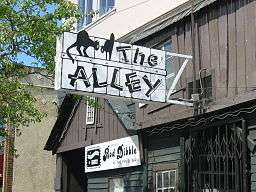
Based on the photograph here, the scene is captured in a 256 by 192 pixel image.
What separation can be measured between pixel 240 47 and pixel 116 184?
20.1 feet

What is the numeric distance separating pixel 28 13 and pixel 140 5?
3955 mm

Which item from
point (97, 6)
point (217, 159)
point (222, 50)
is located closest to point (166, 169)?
point (217, 159)

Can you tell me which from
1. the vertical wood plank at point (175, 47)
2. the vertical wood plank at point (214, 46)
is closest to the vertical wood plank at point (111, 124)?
the vertical wood plank at point (175, 47)

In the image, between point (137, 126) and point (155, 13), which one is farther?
point (155, 13)

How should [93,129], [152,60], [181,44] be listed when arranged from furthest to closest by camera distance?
[93,129], [181,44], [152,60]

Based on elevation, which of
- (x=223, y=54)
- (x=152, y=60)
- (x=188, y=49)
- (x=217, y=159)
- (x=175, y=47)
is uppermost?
(x=175, y=47)

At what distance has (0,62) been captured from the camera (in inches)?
557

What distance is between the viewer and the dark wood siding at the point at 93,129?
666 inches

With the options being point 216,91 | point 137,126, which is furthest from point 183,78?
point 137,126

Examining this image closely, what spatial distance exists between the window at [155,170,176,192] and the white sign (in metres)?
0.79

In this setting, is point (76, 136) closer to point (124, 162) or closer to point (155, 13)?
point (124, 162)

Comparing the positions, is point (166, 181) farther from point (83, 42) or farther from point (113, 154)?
point (83, 42)

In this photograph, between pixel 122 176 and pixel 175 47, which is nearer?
pixel 175 47

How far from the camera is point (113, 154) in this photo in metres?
16.5
